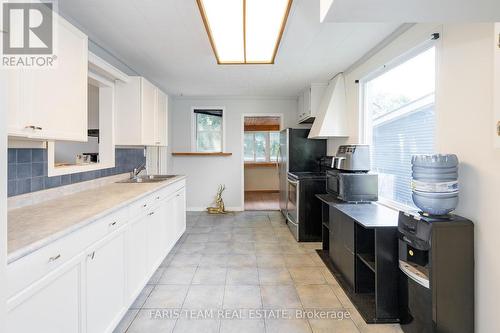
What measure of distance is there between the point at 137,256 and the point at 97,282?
64cm

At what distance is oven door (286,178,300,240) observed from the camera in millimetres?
3867

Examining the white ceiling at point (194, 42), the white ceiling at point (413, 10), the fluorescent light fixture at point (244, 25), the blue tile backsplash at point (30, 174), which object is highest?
the white ceiling at point (194, 42)

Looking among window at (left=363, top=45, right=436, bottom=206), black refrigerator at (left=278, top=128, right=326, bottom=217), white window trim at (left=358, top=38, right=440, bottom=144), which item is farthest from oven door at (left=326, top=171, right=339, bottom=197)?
black refrigerator at (left=278, top=128, right=326, bottom=217)

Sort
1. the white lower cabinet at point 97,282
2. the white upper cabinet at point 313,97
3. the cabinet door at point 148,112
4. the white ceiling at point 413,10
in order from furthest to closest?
the white upper cabinet at point 313,97
the cabinet door at point 148,112
the white lower cabinet at point 97,282
the white ceiling at point 413,10

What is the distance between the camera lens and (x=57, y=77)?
1.72 metres

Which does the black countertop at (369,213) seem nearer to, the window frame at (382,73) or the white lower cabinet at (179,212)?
the window frame at (382,73)

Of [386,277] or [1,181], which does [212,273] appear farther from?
[1,181]

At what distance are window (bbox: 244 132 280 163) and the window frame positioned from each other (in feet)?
16.7

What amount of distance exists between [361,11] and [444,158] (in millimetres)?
1350

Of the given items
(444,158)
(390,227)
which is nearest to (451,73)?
(444,158)

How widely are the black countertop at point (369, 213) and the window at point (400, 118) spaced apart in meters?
0.24

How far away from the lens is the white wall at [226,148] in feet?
18.7

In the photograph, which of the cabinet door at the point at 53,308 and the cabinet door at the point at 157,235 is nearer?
the cabinet door at the point at 53,308

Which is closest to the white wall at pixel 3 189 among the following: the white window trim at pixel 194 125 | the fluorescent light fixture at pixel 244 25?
the fluorescent light fixture at pixel 244 25
